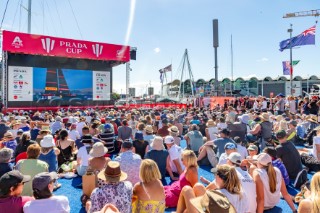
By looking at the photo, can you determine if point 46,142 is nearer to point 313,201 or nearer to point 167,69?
point 313,201

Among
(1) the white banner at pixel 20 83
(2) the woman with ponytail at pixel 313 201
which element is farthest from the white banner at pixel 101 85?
(2) the woman with ponytail at pixel 313 201

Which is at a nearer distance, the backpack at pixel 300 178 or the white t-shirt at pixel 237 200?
the white t-shirt at pixel 237 200

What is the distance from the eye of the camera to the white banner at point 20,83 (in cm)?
2253

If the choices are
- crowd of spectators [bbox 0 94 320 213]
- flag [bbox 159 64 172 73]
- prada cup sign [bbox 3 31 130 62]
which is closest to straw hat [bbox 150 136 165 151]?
crowd of spectators [bbox 0 94 320 213]

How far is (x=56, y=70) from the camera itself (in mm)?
25344

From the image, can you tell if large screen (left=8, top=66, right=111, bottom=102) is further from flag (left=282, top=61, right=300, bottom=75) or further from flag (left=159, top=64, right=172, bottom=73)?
flag (left=282, top=61, right=300, bottom=75)

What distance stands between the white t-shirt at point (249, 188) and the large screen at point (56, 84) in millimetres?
22693

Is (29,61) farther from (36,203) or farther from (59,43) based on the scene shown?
(36,203)

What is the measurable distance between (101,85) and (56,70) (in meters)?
4.44

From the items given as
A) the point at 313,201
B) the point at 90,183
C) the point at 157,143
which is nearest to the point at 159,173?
the point at 90,183

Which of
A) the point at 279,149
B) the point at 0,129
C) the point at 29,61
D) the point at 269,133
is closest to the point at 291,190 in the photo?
the point at 279,149

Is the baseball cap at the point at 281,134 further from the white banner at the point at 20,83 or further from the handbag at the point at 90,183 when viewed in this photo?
the white banner at the point at 20,83

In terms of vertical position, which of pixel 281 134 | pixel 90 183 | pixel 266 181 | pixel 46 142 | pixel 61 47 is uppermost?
pixel 61 47

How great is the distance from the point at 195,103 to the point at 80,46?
39.5 ft
